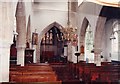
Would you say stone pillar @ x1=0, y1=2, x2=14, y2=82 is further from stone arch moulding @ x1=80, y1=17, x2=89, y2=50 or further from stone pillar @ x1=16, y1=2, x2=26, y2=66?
stone arch moulding @ x1=80, y1=17, x2=89, y2=50

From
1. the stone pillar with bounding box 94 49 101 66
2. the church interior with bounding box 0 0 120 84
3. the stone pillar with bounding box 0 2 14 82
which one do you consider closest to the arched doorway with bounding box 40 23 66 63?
the church interior with bounding box 0 0 120 84

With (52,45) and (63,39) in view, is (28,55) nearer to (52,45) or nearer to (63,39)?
(63,39)

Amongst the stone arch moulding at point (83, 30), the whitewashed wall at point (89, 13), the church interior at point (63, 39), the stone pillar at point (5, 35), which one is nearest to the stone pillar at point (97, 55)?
the church interior at point (63, 39)

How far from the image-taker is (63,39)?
62.4 feet

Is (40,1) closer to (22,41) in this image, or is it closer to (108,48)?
(108,48)

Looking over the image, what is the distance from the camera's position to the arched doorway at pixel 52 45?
76.5 ft

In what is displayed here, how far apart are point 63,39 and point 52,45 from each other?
4.93 m

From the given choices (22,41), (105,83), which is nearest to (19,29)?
(22,41)

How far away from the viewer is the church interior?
251 inches

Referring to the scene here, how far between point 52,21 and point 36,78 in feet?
49.4

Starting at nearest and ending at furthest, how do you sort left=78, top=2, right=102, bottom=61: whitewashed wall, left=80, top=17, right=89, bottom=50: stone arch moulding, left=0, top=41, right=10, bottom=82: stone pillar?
left=0, top=41, right=10, bottom=82: stone pillar
left=78, top=2, right=102, bottom=61: whitewashed wall
left=80, top=17, right=89, bottom=50: stone arch moulding

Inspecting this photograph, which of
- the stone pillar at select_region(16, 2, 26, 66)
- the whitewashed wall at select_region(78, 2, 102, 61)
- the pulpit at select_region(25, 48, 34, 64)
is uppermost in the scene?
the whitewashed wall at select_region(78, 2, 102, 61)

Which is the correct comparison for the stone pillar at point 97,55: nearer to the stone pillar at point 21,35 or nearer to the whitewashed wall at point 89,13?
the whitewashed wall at point 89,13

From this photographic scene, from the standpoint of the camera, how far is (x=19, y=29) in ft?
40.5
